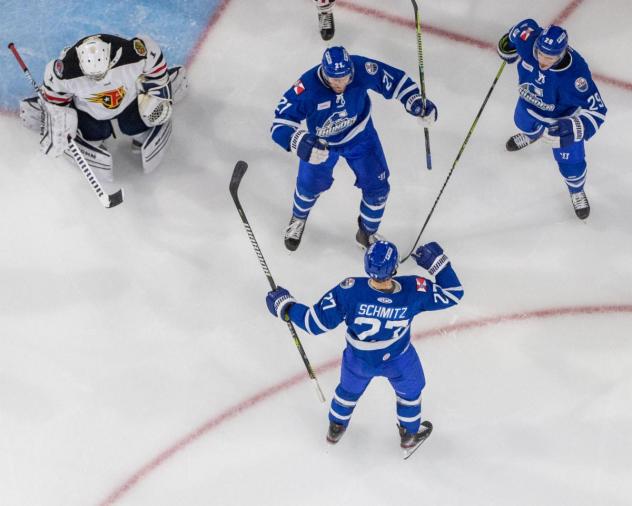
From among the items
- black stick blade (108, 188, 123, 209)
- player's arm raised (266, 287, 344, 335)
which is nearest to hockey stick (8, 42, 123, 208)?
black stick blade (108, 188, 123, 209)

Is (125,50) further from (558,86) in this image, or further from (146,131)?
(558,86)

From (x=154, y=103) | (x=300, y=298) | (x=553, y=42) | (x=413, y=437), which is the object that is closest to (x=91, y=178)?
(x=154, y=103)

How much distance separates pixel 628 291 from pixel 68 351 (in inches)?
94.5

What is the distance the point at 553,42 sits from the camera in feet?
13.9

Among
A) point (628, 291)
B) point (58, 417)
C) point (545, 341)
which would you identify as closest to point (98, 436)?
point (58, 417)

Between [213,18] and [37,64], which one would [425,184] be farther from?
[37,64]

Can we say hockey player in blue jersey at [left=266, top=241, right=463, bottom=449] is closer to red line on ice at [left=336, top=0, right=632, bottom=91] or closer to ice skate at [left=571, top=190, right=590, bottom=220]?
ice skate at [left=571, top=190, right=590, bottom=220]

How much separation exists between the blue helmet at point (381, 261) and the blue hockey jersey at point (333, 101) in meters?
0.77

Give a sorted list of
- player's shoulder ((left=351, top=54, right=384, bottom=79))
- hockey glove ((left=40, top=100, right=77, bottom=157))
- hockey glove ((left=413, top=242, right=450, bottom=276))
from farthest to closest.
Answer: hockey glove ((left=40, top=100, right=77, bottom=157))
player's shoulder ((left=351, top=54, right=384, bottom=79))
hockey glove ((left=413, top=242, right=450, bottom=276))

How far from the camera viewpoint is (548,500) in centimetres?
436

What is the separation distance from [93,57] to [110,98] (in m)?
0.25

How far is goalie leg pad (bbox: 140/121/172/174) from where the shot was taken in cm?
495

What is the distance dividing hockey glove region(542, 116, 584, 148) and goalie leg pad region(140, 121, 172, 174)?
170 centimetres

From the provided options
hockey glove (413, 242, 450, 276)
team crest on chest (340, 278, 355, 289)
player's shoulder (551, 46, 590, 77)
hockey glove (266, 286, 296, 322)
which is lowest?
hockey glove (266, 286, 296, 322)
